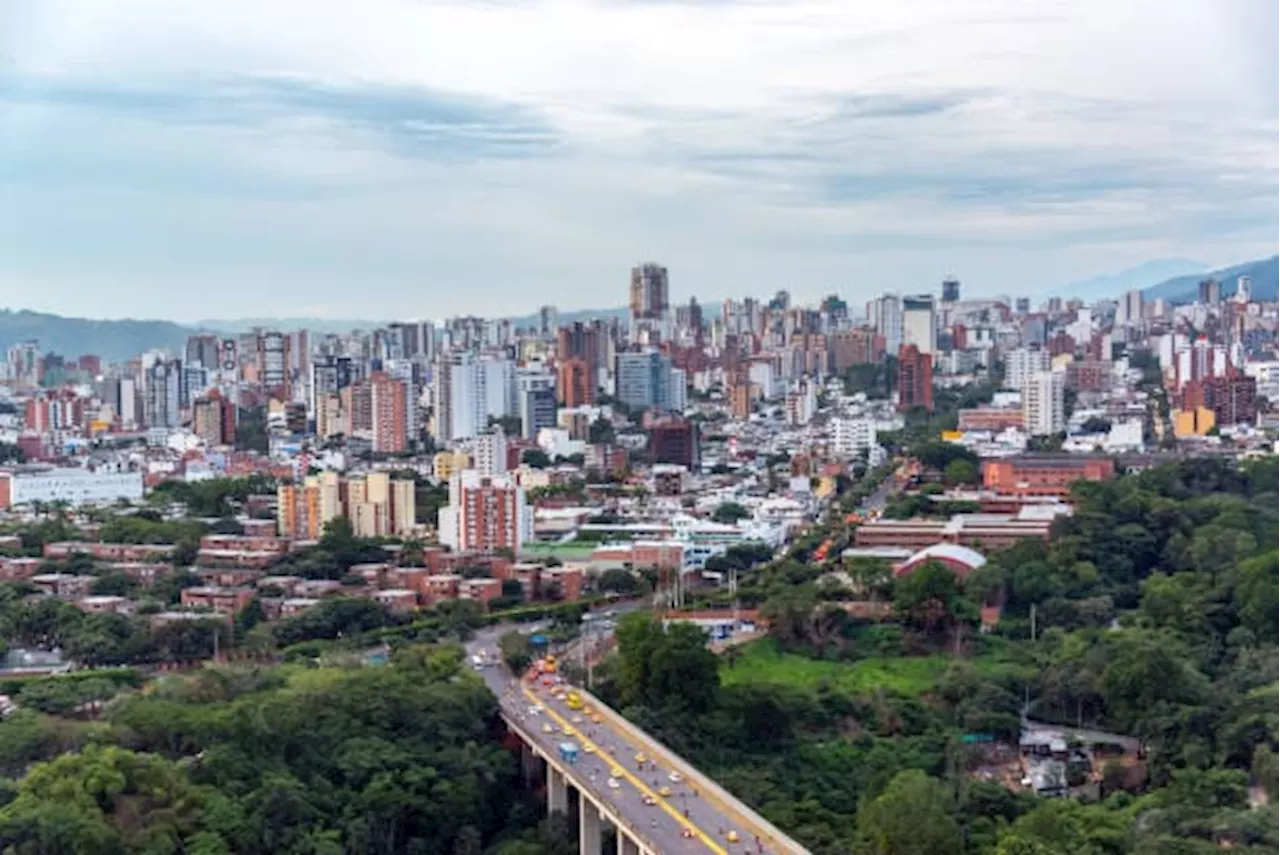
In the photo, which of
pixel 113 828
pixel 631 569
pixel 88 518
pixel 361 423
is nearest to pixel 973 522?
pixel 631 569

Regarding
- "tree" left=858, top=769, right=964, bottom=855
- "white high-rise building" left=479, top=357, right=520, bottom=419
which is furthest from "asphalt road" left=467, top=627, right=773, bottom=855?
"white high-rise building" left=479, top=357, right=520, bottom=419

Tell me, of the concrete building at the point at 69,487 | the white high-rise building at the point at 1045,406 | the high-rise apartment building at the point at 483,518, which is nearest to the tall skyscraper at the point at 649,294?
the white high-rise building at the point at 1045,406

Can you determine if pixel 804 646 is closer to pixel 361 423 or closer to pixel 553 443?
pixel 553 443

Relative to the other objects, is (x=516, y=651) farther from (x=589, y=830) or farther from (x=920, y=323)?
(x=920, y=323)

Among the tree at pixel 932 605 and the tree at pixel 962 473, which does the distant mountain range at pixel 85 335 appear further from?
the tree at pixel 932 605

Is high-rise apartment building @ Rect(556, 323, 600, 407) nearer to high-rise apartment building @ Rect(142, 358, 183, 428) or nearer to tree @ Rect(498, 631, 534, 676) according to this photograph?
high-rise apartment building @ Rect(142, 358, 183, 428)
